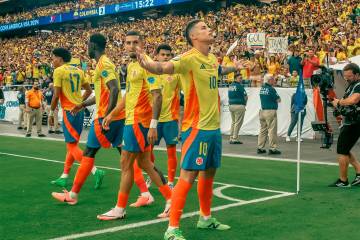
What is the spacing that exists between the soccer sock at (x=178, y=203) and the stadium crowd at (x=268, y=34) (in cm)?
441

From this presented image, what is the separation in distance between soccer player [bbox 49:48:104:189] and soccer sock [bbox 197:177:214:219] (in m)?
3.20

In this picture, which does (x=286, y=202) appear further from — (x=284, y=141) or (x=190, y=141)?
(x=284, y=141)

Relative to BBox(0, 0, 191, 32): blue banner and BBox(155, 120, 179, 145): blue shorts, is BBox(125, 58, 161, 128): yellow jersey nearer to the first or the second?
BBox(155, 120, 179, 145): blue shorts

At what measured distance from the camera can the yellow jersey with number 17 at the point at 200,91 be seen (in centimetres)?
535

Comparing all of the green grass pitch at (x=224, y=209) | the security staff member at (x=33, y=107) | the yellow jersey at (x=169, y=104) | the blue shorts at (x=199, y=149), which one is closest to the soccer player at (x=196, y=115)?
the blue shorts at (x=199, y=149)

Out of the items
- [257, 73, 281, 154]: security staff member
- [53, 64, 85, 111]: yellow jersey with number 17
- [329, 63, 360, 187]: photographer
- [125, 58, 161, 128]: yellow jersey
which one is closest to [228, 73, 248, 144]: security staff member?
[257, 73, 281, 154]: security staff member

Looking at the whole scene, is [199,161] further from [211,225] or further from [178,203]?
[211,225]

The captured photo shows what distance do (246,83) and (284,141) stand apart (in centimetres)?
355

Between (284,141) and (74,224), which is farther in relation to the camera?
(284,141)

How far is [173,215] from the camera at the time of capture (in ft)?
17.3


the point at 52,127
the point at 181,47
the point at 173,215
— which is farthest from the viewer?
the point at 181,47

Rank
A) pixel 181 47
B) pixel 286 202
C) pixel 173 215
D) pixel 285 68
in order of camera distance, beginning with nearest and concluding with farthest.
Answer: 1. pixel 173 215
2. pixel 286 202
3. pixel 285 68
4. pixel 181 47

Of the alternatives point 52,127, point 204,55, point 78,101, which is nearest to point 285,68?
point 52,127

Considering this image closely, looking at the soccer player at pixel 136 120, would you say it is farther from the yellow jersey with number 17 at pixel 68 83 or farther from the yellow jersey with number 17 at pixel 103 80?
the yellow jersey with number 17 at pixel 68 83
